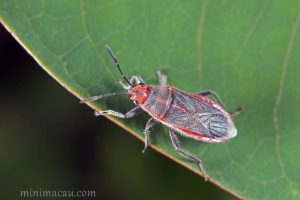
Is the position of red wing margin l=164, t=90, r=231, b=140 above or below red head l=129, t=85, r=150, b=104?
below

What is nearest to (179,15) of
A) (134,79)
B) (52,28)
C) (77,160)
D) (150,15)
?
(150,15)

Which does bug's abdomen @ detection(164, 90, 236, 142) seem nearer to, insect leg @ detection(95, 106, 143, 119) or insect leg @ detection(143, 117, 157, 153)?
insect leg @ detection(143, 117, 157, 153)

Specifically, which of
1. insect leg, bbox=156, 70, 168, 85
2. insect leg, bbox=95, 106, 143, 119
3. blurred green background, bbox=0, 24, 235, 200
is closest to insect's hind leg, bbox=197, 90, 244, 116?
insect leg, bbox=156, 70, 168, 85

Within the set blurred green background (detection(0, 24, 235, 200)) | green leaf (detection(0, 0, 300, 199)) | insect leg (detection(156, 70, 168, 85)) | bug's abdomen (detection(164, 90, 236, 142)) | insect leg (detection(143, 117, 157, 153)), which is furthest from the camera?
bug's abdomen (detection(164, 90, 236, 142))

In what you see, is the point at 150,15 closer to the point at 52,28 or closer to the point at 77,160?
the point at 52,28

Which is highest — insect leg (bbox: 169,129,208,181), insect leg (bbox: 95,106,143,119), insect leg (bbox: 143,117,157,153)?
insect leg (bbox: 95,106,143,119)

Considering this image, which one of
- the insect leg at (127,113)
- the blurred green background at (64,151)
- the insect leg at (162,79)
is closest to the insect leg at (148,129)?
the insect leg at (127,113)
